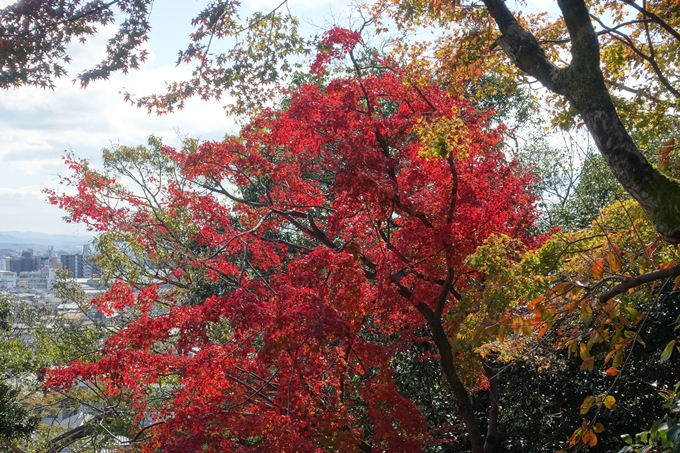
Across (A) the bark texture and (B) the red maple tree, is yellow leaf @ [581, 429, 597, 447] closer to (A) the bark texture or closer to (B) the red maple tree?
(A) the bark texture

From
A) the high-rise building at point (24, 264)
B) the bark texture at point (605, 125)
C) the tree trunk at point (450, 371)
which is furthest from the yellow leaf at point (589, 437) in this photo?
the high-rise building at point (24, 264)

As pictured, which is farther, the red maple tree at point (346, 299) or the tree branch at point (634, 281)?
the red maple tree at point (346, 299)

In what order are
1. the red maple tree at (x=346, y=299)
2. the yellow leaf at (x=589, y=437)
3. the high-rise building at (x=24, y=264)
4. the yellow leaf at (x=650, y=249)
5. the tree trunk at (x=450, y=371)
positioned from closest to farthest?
the yellow leaf at (x=589, y=437) < the yellow leaf at (x=650, y=249) < the red maple tree at (x=346, y=299) < the tree trunk at (x=450, y=371) < the high-rise building at (x=24, y=264)

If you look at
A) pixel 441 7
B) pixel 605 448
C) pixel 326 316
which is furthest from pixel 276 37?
pixel 605 448

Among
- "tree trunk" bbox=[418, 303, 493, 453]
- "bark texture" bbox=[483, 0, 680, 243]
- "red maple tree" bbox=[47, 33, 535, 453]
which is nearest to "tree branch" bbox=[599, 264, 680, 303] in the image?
"bark texture" bbox=[483, 0, 680, 243]

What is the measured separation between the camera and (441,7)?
187 inches

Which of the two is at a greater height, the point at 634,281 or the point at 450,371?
the point at 634,281

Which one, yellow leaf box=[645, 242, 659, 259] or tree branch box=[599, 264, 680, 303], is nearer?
tree branch box=[599, 264, 680, 303]

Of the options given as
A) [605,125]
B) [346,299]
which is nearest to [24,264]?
[346,299]

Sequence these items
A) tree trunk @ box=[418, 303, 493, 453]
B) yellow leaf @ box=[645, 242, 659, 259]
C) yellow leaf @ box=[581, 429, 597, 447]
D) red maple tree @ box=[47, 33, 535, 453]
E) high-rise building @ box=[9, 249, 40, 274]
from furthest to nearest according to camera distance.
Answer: high-rise building @ box=[9, 249, 40, 274] < tree trunk @ box=[418, 303, 493, 453] < red maple tree @ box=[47, 33, 535, 453] < yellow leaf @ box=[645, 242, 659, 259] < yellow leaf @ box=[581, 429, 597, 447]

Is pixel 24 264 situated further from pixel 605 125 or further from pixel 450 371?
pixel 605 125

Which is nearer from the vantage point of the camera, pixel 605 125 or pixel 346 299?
pixel 605 125

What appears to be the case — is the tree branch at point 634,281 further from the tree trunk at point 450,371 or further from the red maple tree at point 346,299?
the tree trunk at point 450,371

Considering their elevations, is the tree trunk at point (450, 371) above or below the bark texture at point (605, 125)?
below
